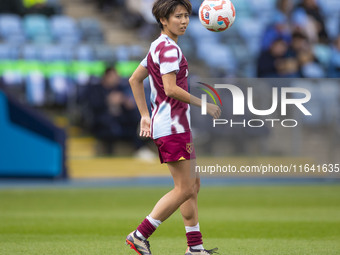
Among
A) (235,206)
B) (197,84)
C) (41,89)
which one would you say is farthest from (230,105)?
(41,89)

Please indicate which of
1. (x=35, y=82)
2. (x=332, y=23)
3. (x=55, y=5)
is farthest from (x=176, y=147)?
(x=332, y=23)

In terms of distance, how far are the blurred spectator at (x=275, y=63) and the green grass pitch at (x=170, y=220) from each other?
3.07m

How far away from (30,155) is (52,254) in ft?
25.3

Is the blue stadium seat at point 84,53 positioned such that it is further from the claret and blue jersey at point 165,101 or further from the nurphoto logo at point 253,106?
the claret and blue jersey at point 165,101

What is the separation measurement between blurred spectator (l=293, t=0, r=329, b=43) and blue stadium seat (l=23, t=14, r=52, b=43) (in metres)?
6.11

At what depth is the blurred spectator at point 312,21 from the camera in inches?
707

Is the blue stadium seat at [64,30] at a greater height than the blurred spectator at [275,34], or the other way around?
the blue stadium seat at [64,30]

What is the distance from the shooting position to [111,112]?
51.1 ft

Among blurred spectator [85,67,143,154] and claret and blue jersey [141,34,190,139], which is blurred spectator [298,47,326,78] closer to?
blurred spectator [85,67,143,154]

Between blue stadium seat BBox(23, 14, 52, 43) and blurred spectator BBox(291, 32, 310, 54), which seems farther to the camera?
blue stadium seat BBox(23, 14, 52, 43)

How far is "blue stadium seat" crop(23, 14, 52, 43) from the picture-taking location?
A: 16836mm

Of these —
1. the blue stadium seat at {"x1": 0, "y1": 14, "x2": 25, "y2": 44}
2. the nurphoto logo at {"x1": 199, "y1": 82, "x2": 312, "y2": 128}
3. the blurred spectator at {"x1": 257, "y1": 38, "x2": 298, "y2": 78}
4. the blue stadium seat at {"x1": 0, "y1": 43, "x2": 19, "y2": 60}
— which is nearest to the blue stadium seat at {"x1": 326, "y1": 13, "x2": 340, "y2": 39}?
→ the blurred spectator at {"x1": 257, "y1": 38, "x2": 298, "y2": 78}

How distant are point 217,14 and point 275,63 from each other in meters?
9.43

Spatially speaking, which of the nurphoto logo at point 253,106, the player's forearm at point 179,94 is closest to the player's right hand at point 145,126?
the player's forearm at point 179,94
